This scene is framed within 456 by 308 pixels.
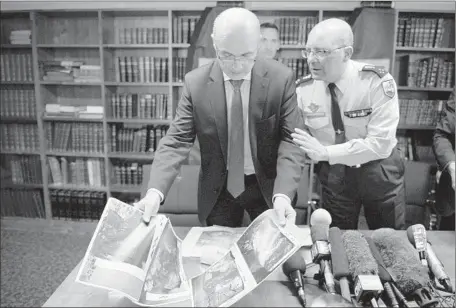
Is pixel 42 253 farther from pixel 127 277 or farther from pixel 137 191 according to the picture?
pixel 127 277

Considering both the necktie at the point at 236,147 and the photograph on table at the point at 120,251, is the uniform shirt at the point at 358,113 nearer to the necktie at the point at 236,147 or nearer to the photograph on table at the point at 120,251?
the necktie at the point at 236,147

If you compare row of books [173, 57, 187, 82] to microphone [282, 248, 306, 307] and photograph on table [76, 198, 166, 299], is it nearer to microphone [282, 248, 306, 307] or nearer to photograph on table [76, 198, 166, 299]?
photograph on table [76, 198, 166, 299]

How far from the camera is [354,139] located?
175 cm

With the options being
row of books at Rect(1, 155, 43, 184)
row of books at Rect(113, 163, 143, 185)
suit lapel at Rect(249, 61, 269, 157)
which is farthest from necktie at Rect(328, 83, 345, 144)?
row of books at Rect(1, 155, 43, 184)

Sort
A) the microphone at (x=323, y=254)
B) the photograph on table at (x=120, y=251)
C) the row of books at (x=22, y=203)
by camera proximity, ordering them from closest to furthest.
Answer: the photograph on table at (x=120, y=251), the microphone at (x=323, y=254), the row of books at (x=22, y=203)

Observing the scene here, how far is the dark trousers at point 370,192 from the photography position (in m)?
1.80

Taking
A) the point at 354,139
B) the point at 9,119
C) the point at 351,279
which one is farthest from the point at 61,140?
the point at 351,279

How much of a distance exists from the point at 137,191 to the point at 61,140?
929 mm

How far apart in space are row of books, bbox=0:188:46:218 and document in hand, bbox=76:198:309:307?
3033 millimetres

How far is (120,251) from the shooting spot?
103 cm

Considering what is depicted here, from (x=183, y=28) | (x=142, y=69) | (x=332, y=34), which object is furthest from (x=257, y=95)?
(x=142, y=69)

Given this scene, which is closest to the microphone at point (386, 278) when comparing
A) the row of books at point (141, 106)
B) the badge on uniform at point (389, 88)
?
the badge on uniform at point (389, 88)

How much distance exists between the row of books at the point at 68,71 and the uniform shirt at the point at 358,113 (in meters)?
2.33

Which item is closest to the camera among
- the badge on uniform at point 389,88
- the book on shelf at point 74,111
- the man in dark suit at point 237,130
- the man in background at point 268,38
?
the man in dark suit at point 237,130
